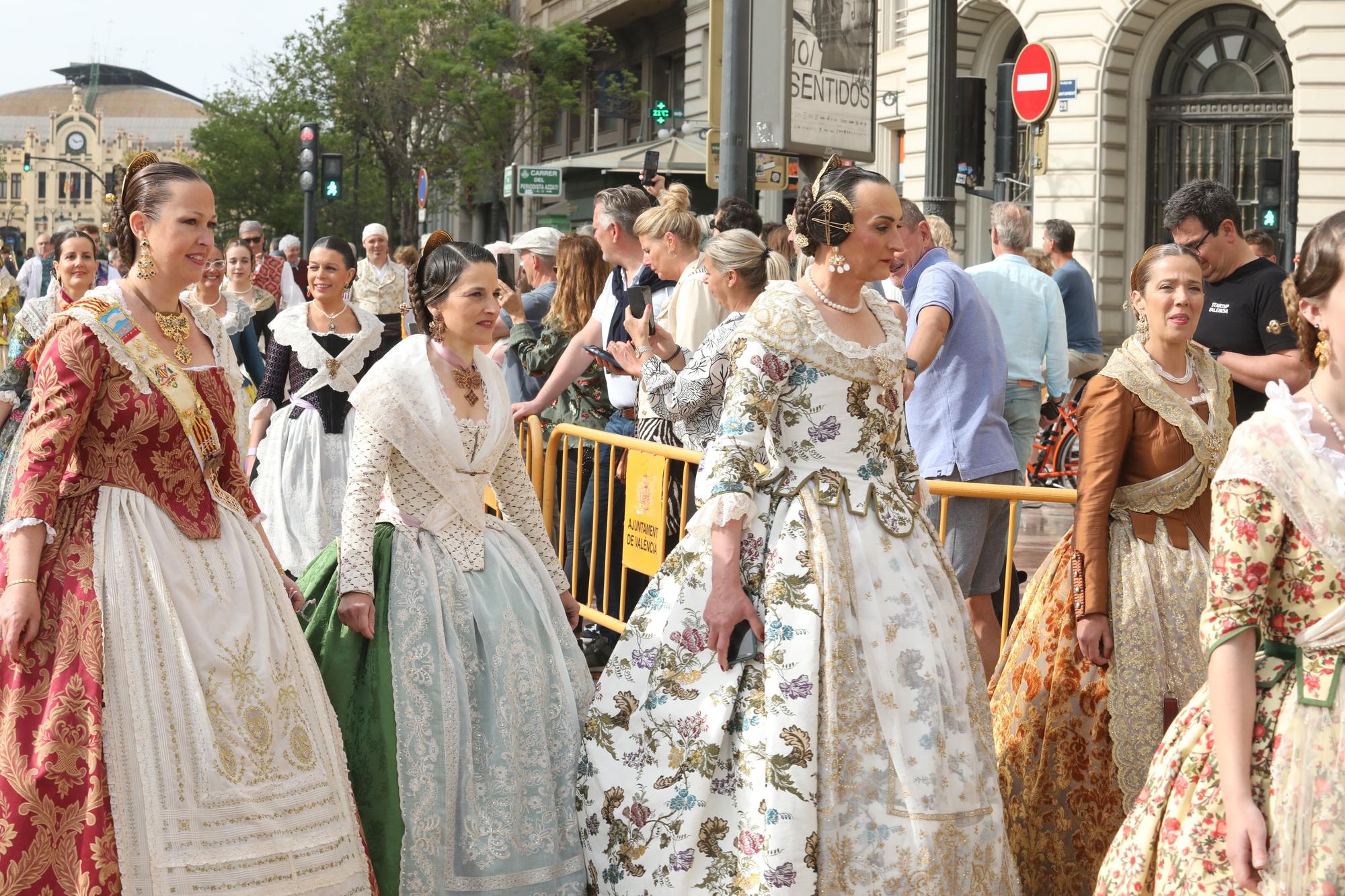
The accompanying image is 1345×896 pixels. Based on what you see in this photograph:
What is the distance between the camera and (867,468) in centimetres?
423

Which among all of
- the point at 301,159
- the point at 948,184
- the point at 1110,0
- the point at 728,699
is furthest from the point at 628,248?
the point at 1110,0

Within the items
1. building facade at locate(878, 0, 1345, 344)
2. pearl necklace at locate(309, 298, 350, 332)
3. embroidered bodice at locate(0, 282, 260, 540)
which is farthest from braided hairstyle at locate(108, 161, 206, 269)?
building facade at locate(878, 0, 1345, 344)

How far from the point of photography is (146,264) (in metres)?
4.03

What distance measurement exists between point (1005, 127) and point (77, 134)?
473 feet

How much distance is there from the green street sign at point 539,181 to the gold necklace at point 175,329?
1612cm

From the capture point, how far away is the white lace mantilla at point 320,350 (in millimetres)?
8016

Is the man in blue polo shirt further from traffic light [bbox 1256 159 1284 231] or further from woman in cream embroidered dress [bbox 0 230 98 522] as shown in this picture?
traffic light [bbox 1256 159 1284 231]

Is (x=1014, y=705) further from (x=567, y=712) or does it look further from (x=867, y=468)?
(x=567, y=712)

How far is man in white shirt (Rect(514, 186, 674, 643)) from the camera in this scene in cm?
718

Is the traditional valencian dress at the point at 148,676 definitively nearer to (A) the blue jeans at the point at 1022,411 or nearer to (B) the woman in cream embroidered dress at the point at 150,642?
(B) the woman in cream embroidered dress at the point at 150,642

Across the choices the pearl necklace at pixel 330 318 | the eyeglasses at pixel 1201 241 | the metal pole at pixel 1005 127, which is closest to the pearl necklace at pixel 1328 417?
the eyeglasses at pixel 1201 241

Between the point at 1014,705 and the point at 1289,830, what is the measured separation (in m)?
1.97

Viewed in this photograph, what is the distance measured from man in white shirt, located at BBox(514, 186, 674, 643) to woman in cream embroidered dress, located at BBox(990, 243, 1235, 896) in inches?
112

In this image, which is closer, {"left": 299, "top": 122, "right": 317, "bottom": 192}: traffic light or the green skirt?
the green skirt
